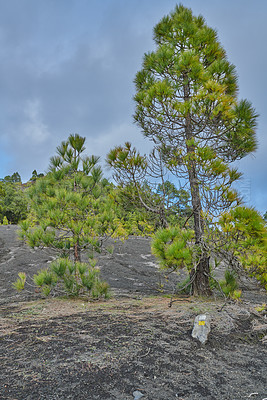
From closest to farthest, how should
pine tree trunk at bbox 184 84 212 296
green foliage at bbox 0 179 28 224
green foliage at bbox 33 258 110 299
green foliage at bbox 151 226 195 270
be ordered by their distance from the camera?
green foliage at bbox 151 226 195 270, green foliage at bbox 33 258 110 299, pine tree trunk at bbox 184 84 212 296, green foliage at bbox 0 179 28 224

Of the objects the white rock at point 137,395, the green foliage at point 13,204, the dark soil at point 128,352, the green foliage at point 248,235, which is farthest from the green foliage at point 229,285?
the green foliage at point 13,204

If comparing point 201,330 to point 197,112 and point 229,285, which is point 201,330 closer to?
point 229,285

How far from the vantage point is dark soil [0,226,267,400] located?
1728 millimetres

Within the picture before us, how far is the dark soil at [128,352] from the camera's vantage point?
173cm

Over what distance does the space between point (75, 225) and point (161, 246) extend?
1779mm

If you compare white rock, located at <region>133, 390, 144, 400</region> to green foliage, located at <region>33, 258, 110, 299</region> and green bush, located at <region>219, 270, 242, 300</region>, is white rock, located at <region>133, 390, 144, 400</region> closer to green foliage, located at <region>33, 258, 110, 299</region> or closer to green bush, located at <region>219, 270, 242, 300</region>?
green foliage, located at <region>33, 258, 110, 299</region>

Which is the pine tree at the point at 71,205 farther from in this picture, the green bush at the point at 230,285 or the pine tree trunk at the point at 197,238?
the green bush at the point at 230,285

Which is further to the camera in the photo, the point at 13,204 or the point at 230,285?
the point at 13,204

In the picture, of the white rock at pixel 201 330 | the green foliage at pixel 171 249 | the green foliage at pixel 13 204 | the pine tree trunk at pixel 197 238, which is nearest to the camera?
the white rock at pixel 201 330

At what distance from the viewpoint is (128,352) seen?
2.15 metres

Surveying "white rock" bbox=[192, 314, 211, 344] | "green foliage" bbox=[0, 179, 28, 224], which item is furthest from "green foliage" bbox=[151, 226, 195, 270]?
"green foliage" bbox=[0, 179, 28, 224]

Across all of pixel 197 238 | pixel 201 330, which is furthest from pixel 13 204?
pixel 201 330

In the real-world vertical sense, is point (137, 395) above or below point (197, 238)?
below

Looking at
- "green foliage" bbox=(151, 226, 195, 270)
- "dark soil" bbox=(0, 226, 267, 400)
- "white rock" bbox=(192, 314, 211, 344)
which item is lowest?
"dark soil" bbox=(0, 226, 267, 400)
